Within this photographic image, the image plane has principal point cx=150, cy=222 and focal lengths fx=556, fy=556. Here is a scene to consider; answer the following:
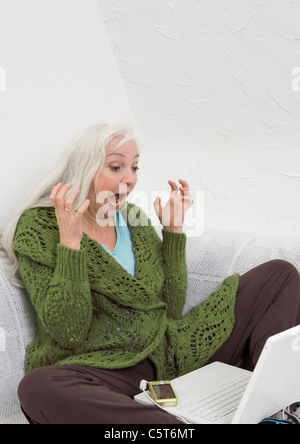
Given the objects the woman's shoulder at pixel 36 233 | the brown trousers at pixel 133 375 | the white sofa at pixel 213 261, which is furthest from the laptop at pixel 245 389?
the woman's shoulder at pixel 36 233

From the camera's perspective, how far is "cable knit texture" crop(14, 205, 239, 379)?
4.51 feet

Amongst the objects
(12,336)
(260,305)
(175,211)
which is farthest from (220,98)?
(12,336)

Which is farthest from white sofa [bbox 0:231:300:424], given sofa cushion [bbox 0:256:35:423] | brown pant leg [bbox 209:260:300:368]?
brown pant leg [bbox 209:260:300:368]

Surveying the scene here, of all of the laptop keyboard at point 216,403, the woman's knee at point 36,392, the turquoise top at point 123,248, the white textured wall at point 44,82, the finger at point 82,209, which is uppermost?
the white textured wall at point 44,82

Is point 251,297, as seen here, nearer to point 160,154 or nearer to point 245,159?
point 245,159

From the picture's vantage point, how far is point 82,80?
200 cm

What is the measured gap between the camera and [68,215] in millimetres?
1367

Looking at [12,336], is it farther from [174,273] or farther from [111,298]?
[174,273]

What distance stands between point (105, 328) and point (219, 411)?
1.22 ft

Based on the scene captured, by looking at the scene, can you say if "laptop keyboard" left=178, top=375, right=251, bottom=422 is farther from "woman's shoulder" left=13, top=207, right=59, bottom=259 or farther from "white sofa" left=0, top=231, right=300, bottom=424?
"woman's shoulder" left=13, top=207, right=59, bottom=259

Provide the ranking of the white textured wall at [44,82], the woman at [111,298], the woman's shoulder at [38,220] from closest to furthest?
1. the woman at [111,298]
2. the woman's shoulder at [38,220]
3. the white textured wall at [44,82]

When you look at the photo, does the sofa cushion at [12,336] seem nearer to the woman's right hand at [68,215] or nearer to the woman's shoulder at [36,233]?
the woman's shoulder at [36,233]

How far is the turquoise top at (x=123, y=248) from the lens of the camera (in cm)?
159
